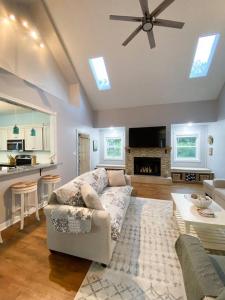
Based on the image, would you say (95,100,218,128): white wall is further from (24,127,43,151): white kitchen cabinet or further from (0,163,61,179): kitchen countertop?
(0,163,61,179): kitchen countertop

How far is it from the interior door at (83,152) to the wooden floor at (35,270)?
341 centimetres

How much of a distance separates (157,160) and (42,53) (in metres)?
5.38

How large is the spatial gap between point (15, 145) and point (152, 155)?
5357mm

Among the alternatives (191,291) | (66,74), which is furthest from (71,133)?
(191,291)

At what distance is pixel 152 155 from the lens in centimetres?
653

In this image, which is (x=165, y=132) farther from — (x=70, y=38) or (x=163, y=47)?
(x=70, y=38)

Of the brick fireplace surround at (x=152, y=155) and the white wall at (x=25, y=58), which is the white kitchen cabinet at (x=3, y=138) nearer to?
the white wall at (x=25, y=58)

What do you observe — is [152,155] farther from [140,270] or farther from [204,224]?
[140,270]

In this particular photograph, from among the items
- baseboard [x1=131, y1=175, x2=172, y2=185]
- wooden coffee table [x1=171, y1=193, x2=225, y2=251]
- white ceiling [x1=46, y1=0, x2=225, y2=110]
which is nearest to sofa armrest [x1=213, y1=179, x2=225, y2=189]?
wooden coffee table [x1=171, y1=193, x2=225, y2=251]

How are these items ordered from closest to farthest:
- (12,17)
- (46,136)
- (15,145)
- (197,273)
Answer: (197,273), (12,17), (46,136), (15,145)

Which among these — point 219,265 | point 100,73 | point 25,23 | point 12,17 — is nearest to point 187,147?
point 100,73

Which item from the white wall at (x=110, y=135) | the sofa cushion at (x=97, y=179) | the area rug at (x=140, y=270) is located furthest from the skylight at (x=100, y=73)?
the area rug at (x=140, y=270)

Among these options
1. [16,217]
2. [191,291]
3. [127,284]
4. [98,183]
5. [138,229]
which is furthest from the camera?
[98,183]

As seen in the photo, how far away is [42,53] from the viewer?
397 cm
